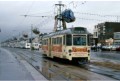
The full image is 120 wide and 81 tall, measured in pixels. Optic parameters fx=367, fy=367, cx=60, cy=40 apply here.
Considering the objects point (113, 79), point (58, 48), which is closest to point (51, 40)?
point (58, 48)

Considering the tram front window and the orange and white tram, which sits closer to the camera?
the orange and white tram

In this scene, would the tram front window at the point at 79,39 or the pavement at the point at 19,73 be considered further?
the tram front window at the point at 79,39

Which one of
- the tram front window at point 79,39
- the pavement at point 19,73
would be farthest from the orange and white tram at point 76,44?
the pavement at point 19,73

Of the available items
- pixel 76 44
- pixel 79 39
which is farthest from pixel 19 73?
pixel 79 39

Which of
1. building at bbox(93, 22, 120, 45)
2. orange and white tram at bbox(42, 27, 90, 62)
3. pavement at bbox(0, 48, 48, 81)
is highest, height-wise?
building at bbox(93, 22, 120, 45)

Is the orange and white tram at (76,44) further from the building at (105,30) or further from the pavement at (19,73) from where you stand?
the building at (105,30)

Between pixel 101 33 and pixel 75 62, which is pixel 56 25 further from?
pixel 101 33

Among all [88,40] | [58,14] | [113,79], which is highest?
[58,14]

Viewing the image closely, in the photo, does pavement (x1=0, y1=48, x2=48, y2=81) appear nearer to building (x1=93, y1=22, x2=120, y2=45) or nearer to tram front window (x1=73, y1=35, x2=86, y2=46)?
tram front window (x1=73, y1=35, x2=86, y2=46)

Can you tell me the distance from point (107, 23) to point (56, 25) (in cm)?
8965

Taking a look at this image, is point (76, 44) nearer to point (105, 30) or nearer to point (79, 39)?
point (79, 39)

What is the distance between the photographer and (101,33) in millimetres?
151375

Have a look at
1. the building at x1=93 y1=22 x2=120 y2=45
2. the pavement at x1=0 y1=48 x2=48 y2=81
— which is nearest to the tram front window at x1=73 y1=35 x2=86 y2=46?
the pavement at x1=0 y1=48 x2=48 y2=81

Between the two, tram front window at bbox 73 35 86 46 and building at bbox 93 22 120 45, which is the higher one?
building at bbox 93 22 120 45
